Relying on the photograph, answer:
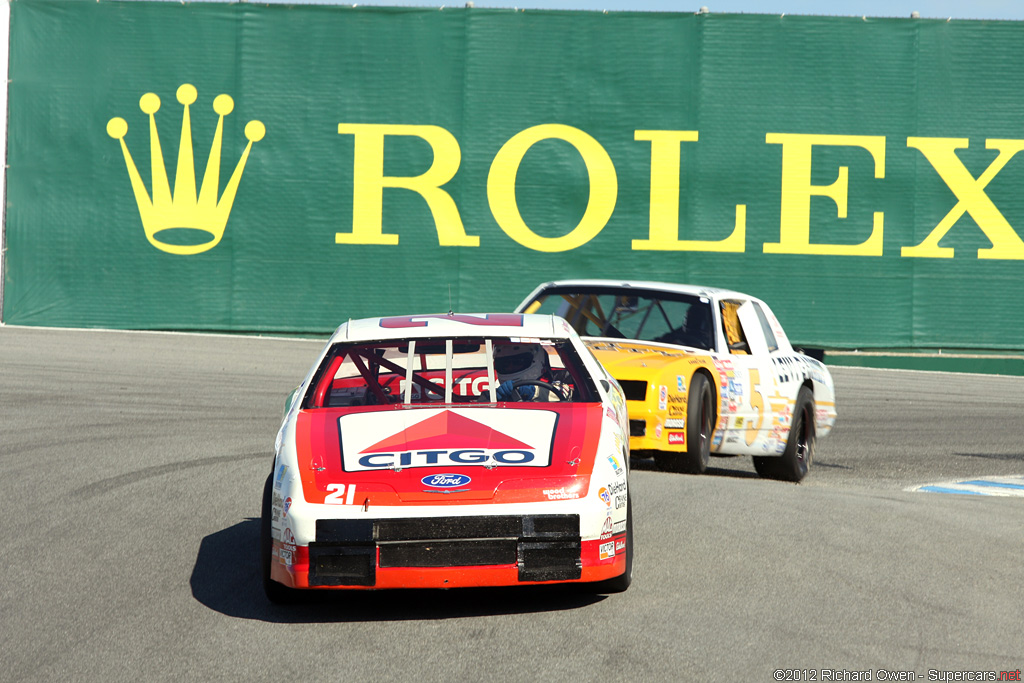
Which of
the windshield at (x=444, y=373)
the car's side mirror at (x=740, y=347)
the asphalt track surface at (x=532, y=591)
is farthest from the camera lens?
the car's side mirror at (x=740, y=347)

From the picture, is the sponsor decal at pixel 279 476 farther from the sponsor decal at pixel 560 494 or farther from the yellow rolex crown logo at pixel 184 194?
the yellow rolex crown logo at pixel 184 194

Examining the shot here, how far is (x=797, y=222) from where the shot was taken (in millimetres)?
19797

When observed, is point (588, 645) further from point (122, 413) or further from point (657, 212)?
point (657, 212)

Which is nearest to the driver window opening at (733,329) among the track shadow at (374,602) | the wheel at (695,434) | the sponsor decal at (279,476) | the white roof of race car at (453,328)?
the wheel at (695,434)

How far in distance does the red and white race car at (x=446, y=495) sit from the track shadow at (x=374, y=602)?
12 cm

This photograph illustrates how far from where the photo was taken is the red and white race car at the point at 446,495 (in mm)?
4551

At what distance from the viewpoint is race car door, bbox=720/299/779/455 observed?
28.1ft

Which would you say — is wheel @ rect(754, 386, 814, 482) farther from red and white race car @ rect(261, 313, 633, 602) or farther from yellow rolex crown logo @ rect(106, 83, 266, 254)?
yellow rolex crown logo @ rect(106, 83, 266, 254)

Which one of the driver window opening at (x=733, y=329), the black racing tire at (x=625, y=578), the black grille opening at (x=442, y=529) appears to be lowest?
the black racing tire at (x=625, y=578)

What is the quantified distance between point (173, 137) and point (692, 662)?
1759 cm

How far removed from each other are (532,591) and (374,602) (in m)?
0.68

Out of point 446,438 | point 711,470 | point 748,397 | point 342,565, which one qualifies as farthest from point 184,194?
point 342,565

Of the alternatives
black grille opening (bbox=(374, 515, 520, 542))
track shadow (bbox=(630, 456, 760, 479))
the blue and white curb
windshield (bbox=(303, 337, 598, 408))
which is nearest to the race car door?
track shadow (bbox=(630, 456, 760, 479))

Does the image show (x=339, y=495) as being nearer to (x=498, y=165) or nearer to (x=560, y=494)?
(x=560, y=494)
